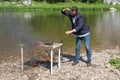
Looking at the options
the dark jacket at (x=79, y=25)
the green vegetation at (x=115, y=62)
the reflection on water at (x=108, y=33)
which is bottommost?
the reflection on water at (x=108, y=33)

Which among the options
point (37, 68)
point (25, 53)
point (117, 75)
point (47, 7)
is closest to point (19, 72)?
point (37, 68)

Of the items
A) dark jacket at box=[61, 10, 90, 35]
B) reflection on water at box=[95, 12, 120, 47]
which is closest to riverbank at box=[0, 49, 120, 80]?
dark jacket at box=[61, 10, 90, 35]

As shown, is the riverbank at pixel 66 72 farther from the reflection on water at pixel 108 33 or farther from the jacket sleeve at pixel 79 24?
the reflection on water at pixel 108 33

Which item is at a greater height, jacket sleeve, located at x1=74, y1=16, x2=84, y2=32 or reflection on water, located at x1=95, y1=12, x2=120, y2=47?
jacket sleeve, located at x1=74, y1=16, x2=84, y2=32

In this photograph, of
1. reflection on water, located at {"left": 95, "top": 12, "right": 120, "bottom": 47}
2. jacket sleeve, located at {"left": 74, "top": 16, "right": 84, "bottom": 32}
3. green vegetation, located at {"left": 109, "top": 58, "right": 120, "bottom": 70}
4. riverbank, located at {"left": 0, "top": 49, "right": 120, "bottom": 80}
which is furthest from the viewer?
reflection on water, located at {"left": 95, "top": 12, "right": 120, "bottom": 47}

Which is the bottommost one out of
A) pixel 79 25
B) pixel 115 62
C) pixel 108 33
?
pixel 108 33

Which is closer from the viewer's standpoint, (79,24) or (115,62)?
(79,24)

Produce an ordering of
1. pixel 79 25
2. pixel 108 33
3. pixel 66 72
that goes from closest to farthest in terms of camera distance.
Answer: pixel 66 72, pixel 79 25, pixel 108 33

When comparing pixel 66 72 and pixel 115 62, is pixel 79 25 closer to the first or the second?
pixel 66 72

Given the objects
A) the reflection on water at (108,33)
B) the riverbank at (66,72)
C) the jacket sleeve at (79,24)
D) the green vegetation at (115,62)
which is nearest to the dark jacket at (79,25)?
the jacket sleeve at (79,24)

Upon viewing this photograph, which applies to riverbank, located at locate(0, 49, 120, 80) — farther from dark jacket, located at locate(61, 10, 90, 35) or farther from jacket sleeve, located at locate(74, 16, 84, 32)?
jacket sleeve, located at locate(74, 16, 84, 32)

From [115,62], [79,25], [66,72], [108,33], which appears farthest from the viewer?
[108,33]

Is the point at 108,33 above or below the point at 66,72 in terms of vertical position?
below

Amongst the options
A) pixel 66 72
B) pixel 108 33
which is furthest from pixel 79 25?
pixel 108 33
